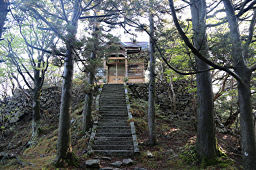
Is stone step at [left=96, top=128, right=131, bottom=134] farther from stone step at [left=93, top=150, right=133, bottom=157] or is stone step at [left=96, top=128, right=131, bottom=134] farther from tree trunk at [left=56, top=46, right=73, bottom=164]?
tree trunk at [left=56, top=46, right=73, bottom=164]

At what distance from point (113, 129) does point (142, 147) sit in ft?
6.03

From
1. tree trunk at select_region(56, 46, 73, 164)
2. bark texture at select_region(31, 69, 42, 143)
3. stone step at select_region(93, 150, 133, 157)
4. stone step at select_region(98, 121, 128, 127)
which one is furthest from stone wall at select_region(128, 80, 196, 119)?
tree trunk at select_region(56, 46, 73, 164)

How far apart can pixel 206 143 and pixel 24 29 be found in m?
10.9

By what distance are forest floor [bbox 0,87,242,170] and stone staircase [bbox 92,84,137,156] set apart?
1.47ft

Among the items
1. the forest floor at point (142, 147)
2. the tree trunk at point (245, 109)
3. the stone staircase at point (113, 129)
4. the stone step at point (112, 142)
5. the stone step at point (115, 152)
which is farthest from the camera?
the stone step at point (112, 142)

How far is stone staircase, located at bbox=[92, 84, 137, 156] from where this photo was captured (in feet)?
20.5

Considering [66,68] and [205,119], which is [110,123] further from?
[205,119]

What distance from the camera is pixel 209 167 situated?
4070mm

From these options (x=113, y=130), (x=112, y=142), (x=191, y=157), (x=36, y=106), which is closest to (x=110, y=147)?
(x=112, y=142)

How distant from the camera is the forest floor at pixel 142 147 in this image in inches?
186

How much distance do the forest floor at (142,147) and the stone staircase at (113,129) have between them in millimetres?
448

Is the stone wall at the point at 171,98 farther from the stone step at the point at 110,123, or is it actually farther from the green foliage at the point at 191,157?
the green foliage at the point at 191,157

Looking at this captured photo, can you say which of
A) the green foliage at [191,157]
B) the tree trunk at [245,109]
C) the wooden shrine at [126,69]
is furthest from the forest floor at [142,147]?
the wooden shrine at [126,69]

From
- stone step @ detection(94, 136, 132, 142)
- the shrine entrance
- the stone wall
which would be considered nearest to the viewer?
stone step @ detection(94, 136, 132, 142)
